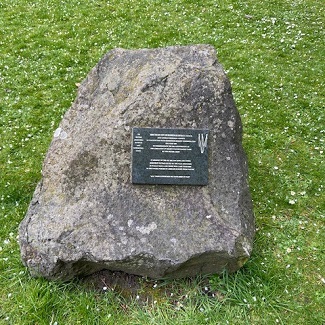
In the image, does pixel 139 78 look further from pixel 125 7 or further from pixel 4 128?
pixel 125 7

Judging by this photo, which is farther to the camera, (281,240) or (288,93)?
(288,93)

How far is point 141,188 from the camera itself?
4.90m

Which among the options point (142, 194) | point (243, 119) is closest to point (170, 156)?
point (142, 194)

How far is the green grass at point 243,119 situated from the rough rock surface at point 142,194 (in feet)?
1.47

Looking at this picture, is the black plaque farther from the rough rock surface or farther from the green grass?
the green grass

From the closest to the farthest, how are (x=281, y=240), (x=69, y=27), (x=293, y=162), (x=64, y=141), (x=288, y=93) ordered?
(x=64, y=141)
(x=281, y=240)
(x=293, y=162)
(x=288, y=93)
(x=69, y=27)

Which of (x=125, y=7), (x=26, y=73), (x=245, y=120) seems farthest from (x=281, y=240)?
(x=125, y=7)

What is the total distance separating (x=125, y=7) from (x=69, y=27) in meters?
2.10

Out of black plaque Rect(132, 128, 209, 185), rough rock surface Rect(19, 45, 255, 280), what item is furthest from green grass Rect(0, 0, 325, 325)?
black plaque Rect(132, 128, 209, 185)

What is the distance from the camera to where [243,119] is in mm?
8086

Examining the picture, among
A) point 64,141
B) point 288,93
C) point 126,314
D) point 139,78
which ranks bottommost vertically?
point 288,93

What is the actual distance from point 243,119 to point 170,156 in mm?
3557

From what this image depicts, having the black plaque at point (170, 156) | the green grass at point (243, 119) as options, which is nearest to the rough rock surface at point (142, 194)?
the black plaque at point (170, 156)

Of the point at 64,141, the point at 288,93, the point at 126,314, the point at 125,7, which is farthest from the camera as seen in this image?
the point at 125,7
